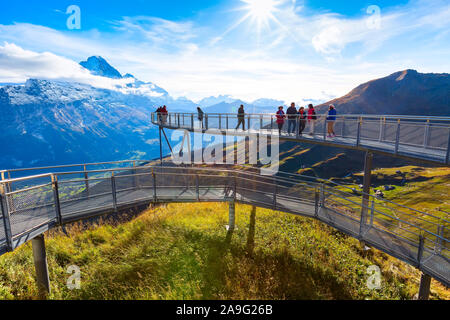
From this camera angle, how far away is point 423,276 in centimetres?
803

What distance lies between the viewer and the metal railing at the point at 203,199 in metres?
7.29

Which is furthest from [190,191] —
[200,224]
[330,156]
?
[330,156]

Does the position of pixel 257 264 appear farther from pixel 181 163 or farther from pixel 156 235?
pixel 181 163

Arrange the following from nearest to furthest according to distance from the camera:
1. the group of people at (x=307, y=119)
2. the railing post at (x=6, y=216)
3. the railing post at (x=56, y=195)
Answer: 1. the railing post at (x=6, y=216)
2. the railing post at (x=56, y=195)
3. the group of people at (x=307, y=119)

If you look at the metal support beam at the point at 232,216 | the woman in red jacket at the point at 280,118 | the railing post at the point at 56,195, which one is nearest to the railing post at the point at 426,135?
the woman in red jacket at the point at 280,118

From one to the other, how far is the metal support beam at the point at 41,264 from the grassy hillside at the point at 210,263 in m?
0.25

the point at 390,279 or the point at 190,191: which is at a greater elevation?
the point at 190,191

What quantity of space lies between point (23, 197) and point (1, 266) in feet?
13.8

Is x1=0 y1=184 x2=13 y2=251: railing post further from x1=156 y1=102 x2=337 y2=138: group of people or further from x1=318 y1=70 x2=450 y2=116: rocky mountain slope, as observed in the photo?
x1=318 y1=70 x2=450 y2=116: rocky mountain slope

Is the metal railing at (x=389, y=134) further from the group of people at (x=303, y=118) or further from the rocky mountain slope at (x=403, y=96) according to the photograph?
the rocky mountain slope at (x=403, y=96)

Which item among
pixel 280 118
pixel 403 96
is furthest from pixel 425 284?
pixel 403 96

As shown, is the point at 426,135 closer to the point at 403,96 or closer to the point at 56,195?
the point at 56,195

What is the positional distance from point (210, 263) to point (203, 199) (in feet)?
9.21

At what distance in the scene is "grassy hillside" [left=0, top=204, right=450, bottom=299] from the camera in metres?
8.02
